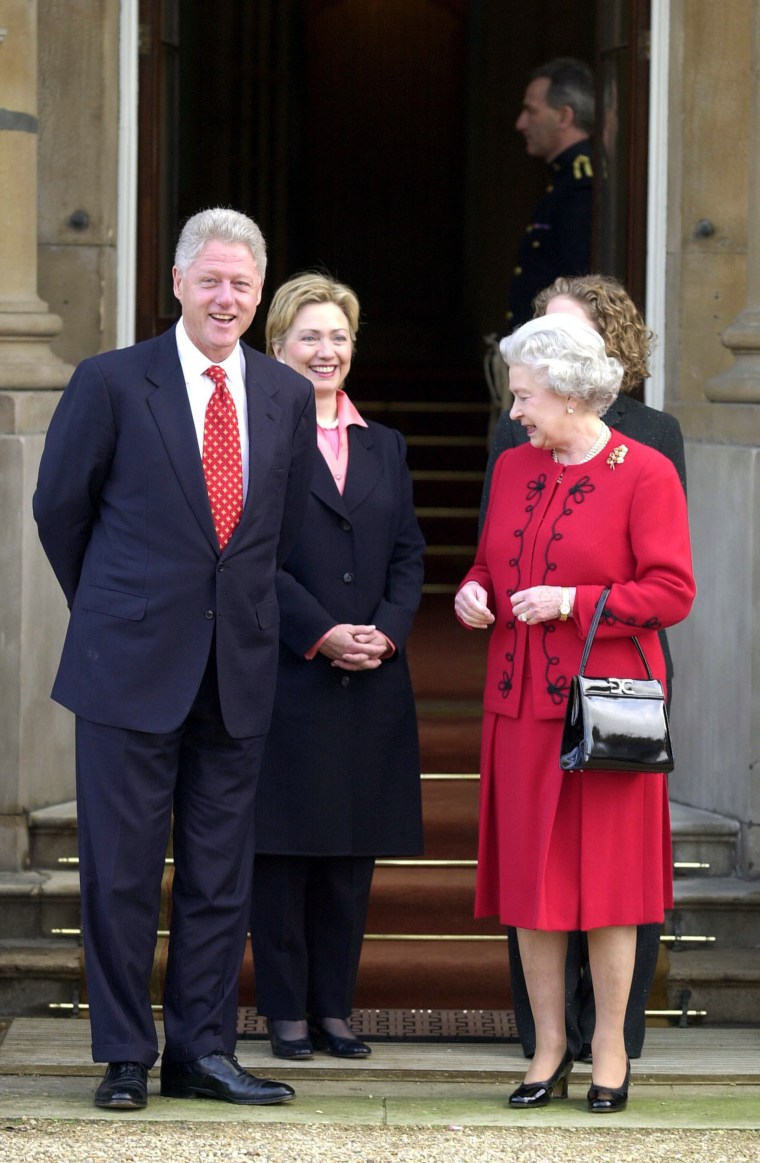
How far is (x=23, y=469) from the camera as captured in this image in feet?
18.8

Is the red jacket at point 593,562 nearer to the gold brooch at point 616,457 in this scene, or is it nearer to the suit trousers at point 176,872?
the gold brooch at point 616,457

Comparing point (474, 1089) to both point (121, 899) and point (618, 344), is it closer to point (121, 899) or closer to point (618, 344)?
point (121, 899)

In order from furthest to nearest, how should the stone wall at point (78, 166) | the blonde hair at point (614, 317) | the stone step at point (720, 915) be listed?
1. the stone wall at point (78, 166)
2. the stone step at point (720, 915)
3. the blonde hair at point (614, 317)

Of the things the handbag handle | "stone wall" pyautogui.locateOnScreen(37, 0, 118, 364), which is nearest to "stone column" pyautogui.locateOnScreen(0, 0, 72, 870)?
"stone wall" pyautogui.locateOnScreen(37, 0, 118, 364)

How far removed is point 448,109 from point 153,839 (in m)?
11.4

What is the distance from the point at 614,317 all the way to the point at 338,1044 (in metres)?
1.80

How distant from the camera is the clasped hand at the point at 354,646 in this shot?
4.64 meters

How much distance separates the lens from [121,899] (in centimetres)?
416

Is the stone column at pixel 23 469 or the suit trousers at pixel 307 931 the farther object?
the stone column at pixel 23 469

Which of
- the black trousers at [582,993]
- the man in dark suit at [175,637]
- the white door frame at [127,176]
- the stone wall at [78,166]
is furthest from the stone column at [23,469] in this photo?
the black trousers at [582,993]

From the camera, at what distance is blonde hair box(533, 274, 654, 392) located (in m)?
4.43

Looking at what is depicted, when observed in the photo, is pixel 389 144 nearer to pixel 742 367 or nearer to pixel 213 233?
pixel 742 367

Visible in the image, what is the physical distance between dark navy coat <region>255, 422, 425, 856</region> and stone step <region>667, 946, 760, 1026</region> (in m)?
1.09

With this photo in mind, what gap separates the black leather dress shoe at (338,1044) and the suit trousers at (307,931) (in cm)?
4
